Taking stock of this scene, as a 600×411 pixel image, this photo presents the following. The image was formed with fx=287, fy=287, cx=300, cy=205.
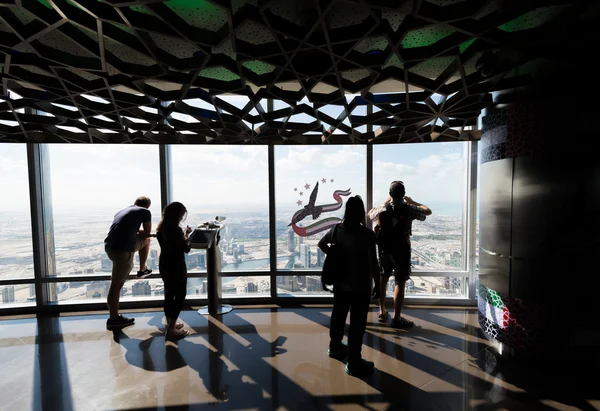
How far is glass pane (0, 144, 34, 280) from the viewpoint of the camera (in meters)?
5.01

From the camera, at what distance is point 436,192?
532 centimetres

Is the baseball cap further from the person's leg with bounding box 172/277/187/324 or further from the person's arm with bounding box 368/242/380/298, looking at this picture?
the person's leg with bounding box 172/277/187/324

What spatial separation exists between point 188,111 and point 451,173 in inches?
179

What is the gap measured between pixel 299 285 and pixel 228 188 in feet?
7.62

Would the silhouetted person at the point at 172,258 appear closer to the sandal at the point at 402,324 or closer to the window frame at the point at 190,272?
the window frame at the point at 190,272

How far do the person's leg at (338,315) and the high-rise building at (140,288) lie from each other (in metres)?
3.78

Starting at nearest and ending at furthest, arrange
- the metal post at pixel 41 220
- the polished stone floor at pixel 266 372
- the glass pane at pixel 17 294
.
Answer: the polished stone floor at pixel 266 372, the metal post at pixel 41 220, the glass pane at pixel 17 294

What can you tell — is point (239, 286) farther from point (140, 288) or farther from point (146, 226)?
point (146, 226)

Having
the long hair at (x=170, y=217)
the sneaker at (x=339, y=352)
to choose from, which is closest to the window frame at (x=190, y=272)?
the long hair at (x=170, y=217)

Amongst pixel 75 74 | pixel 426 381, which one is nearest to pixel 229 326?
pixel 426 381

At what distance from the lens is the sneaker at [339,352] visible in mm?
3427

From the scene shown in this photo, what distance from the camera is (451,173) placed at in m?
5.29

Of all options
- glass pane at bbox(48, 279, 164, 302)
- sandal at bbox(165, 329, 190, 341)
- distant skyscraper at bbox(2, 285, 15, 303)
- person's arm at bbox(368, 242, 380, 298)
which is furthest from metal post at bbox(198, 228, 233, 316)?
distant skyscraper at bbox(2, 285, 15, 303)

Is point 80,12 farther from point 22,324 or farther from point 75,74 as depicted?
point 22,324
